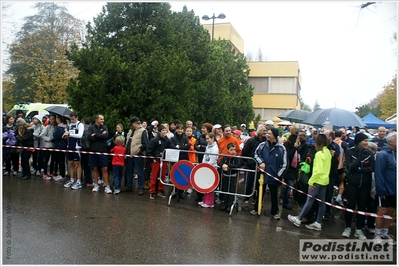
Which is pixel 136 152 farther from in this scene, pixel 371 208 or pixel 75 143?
pixel 371 208

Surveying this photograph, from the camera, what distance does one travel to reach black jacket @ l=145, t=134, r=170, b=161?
8.11m

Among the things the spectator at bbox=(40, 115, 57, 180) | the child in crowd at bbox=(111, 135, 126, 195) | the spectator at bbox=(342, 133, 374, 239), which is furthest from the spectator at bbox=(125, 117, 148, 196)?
the spectator at bbox=(342, 133, 374, 239)

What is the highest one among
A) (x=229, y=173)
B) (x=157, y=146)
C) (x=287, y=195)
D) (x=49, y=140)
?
(x=157, y=146)

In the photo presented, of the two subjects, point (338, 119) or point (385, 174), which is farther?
point (338, 119)

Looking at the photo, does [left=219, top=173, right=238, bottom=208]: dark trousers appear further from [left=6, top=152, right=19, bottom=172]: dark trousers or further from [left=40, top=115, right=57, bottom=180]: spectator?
[left=6, top=152, right=19, bottom=172]: dark trousers

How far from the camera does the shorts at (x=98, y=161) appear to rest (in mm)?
8359

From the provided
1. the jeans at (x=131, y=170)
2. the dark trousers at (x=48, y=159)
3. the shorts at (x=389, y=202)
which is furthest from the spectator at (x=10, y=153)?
the shorts at (x=389, y=202)

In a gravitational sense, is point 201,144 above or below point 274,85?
below

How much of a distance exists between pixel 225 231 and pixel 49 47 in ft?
98.5

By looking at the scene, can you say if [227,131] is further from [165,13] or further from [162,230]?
[165,13]

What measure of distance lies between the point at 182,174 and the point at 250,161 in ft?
5.43

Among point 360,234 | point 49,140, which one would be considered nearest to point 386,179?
point 360,234

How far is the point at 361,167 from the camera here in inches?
225

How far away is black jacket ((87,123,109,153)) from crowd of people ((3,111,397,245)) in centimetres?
3
